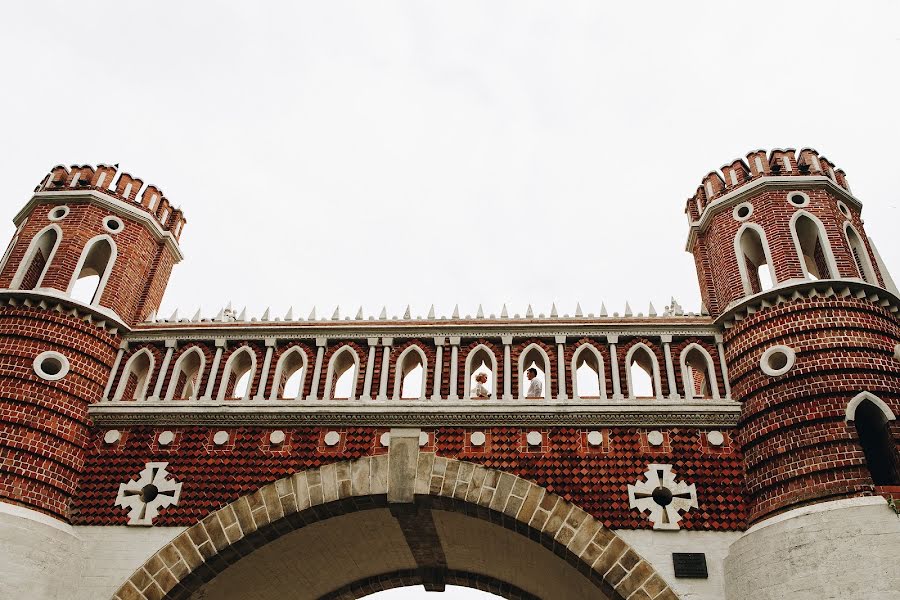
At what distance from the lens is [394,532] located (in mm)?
13719

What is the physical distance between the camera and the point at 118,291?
46.6 ft

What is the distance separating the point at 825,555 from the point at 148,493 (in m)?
10.2

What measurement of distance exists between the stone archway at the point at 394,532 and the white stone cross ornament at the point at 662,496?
68 cm

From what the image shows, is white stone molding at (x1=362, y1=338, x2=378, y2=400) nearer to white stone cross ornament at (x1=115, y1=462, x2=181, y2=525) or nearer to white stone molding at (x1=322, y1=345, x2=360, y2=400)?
white stone molding at (x1=322, y1=345, x2=360, y2=400)

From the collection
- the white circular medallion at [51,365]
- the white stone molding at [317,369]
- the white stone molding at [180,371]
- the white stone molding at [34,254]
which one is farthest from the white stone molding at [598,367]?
the white stone molding at [34,254]

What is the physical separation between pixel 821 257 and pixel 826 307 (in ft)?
6.02

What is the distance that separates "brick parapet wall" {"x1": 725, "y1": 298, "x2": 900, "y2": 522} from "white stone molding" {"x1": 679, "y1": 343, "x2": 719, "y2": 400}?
0.29 meters

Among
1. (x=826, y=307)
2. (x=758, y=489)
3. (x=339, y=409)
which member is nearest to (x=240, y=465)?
(x=339, y=409)

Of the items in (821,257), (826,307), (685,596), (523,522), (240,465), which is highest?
(821,257)

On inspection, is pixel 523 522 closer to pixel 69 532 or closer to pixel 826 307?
pixel 826 307

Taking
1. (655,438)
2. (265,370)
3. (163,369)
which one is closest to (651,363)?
(655,438)

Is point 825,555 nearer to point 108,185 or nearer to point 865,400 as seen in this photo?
point 865,400

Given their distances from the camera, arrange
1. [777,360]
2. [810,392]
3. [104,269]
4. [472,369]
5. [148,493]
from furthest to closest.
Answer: [104,269] → [472,369] → [148,493] → [777,360] → [810,392]

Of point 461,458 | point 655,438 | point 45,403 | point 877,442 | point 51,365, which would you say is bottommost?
point 461,458
